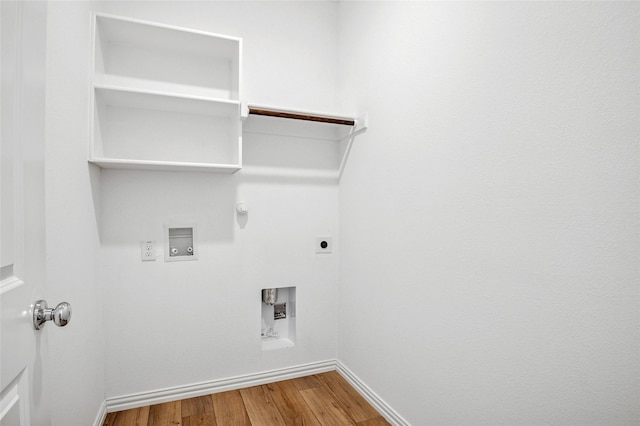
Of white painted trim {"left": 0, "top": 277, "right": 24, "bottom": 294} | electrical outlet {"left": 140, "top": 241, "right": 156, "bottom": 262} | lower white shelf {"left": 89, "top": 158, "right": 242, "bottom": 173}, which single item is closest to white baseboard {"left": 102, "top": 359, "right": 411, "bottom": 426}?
electrical outlet {"left": 140, "top": 241, "right": 156, "bottom": 262}

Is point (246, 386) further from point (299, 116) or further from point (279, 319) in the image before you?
point (299, 116)

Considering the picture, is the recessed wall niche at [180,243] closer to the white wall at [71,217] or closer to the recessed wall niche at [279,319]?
the white wall at [71,217]

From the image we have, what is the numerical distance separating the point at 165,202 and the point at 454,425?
72.7 inches

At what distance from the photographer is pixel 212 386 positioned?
80.2 inches

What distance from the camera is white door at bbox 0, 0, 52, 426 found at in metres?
0.59

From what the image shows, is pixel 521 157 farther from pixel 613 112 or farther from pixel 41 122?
pixel 41 122

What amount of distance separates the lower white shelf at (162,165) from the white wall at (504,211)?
2.88 feet

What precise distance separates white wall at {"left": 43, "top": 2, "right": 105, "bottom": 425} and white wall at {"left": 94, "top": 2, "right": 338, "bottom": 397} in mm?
160

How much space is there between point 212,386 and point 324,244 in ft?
3.74

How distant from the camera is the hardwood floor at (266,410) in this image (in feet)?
5.81

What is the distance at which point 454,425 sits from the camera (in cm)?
139

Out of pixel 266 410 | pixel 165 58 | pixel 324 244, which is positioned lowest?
pixel 266 410

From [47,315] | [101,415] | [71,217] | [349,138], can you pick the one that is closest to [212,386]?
[101,415]

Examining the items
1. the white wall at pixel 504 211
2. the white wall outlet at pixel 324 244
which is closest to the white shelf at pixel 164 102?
the white wall at pixel 504 211
